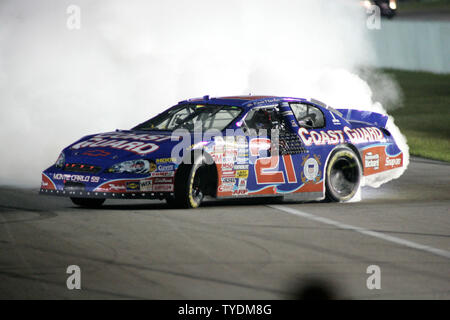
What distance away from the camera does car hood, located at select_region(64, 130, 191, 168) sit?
1102 cm

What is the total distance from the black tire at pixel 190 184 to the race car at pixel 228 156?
0.01m

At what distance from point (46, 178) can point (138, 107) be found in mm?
7271

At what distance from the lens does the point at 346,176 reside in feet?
42.2

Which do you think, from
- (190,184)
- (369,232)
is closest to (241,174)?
(190,184)

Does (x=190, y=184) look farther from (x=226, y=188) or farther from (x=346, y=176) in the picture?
(x=346, y=176)

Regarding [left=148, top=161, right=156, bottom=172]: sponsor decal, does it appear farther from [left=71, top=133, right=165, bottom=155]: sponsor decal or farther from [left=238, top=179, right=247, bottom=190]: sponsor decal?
[left=238, top=179, right=247, bottom=190]: sponsor decal

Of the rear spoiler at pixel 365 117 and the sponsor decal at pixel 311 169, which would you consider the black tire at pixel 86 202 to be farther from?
the rear spoiler at pixel 365 117

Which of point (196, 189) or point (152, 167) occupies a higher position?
point (152, 167)

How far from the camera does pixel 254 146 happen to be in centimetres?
1170

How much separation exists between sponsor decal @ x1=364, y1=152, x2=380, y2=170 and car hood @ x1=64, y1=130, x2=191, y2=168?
2.81 metres

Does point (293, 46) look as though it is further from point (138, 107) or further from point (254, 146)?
point (254, 146)

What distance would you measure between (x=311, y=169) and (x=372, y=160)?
46.7 inches

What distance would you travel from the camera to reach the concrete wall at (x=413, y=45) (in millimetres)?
34875
